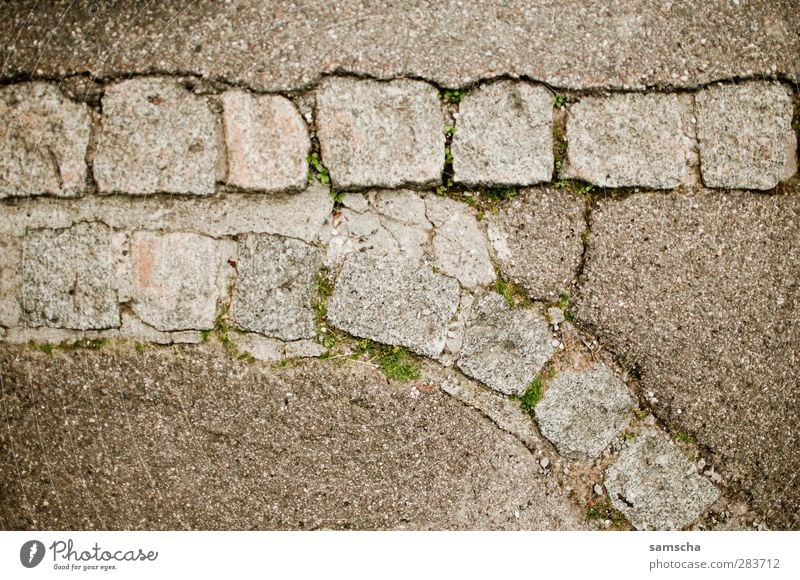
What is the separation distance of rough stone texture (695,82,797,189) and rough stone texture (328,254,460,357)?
3.36 feet

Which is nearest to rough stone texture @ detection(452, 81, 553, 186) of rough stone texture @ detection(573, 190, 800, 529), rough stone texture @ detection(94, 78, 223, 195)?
rough stone texture @ detection(573, 190, 800, 529)

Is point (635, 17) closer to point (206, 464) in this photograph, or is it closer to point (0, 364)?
point (206, 464)

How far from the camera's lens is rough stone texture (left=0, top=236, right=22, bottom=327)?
6.66 ft

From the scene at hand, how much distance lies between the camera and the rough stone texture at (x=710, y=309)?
208cm

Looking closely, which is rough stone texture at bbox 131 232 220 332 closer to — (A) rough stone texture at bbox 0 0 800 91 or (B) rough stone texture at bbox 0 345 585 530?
(B) rough stone texture at bbox 0 345 585 530

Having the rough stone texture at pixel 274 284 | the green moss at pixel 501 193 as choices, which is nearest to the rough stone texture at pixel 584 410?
the green moss at pixel 501 193

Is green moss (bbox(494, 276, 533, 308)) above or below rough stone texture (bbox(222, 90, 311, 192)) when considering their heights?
below

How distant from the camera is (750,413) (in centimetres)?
215

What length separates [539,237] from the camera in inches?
81.6

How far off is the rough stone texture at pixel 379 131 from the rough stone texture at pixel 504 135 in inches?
3.3

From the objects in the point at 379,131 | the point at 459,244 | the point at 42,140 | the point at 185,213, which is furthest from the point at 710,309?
the point at 42,140

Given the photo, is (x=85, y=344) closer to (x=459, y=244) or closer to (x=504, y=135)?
→ (x=459, y=244)

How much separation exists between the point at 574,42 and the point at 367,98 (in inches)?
28.9

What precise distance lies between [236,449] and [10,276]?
0.98 meters
